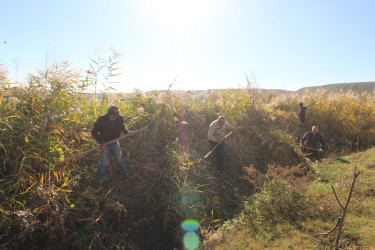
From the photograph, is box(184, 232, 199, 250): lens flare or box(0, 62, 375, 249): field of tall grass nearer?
box(0, 62, 375, 249): field of tall grass

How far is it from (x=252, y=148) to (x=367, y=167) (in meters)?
2.69

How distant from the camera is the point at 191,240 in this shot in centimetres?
341

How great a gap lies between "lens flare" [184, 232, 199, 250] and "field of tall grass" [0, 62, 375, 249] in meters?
0.12

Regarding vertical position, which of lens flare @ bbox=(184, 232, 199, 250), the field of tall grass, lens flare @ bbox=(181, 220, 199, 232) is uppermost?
the field of tall grass

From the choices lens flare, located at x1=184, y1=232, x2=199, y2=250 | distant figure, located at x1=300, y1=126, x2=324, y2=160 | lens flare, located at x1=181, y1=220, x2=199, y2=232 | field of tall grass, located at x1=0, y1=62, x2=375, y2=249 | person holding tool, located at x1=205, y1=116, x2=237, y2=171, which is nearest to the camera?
field of tall grass, located at x1=0, y1=62, x2=375, y2=249

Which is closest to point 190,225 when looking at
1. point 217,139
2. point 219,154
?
point 219,154

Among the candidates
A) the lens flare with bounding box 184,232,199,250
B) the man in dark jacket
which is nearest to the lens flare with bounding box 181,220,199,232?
the lens flare with bounding box 184,232,199,250

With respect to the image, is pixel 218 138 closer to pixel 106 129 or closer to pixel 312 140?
pixel 106 129

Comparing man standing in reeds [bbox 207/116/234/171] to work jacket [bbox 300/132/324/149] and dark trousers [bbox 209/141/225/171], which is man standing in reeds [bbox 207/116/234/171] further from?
work jacket [bbox 300/132/324/149]

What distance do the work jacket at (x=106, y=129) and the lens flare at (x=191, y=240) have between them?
2242mm

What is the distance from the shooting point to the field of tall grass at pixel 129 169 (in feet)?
9.03

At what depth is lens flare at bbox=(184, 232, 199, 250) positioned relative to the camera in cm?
325

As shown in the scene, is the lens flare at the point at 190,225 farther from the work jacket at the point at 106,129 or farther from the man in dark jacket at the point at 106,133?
the work jacket at the point at 106,129

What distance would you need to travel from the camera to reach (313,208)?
3311mm
